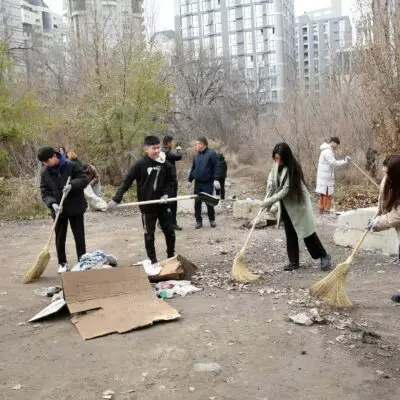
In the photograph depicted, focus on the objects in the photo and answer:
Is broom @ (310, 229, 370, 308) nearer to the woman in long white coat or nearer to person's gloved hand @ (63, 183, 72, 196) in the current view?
person's gloved hand @ (63, 183, 72, 196)

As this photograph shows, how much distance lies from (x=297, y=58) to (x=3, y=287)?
77.7 meters

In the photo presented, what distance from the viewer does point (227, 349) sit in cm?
404

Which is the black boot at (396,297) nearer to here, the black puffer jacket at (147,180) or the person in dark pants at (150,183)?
the person in dark pants at (150,183)

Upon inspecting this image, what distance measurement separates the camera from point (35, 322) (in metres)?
5.00

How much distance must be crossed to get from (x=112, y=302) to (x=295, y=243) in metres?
2.68

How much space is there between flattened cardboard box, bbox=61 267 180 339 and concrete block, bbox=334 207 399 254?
380 centimetres

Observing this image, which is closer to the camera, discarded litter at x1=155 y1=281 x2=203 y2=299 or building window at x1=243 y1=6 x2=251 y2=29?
discarded litter at x1=155 y1=281 x2=203 y2=299

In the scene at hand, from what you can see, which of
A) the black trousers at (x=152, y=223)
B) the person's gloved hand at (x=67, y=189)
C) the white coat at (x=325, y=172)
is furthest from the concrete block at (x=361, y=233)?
the person's gloved hand at (x=67, y=189)

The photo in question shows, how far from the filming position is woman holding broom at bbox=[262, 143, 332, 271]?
6.19m

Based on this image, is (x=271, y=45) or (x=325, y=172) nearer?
(x=325, y=172)

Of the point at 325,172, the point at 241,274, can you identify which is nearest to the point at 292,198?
the point at 241,274

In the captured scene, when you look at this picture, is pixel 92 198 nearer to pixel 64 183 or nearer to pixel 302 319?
pixel 64 183

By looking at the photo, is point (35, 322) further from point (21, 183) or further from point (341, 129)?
point (341, 129)

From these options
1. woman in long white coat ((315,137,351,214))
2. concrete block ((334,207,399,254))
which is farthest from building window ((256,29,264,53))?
concrete block ((334,207,399,254))
